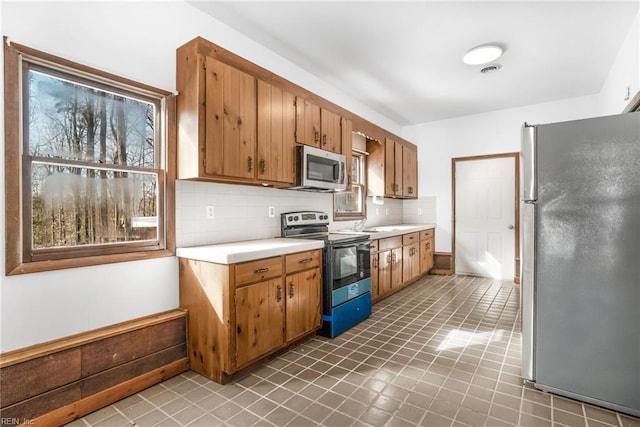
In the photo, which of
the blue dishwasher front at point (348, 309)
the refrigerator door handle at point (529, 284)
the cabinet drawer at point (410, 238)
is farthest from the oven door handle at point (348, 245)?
the refrigerator door handle at point (529, 284)

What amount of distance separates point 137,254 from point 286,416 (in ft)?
4.62

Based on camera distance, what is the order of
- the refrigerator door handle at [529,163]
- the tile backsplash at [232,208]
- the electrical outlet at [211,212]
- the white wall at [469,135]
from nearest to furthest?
the refrigerator door handle at [529,163] → the tile backsplash at [232,208] → the electrical outlet at [211,212] → the white wall at [469,135]

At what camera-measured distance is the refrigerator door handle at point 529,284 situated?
2.10m

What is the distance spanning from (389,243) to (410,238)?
77 centimetres

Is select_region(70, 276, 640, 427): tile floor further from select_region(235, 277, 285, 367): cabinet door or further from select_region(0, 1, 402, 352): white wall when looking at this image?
select_region(0, 1, 402, 352): white wall

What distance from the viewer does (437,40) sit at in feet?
10.0

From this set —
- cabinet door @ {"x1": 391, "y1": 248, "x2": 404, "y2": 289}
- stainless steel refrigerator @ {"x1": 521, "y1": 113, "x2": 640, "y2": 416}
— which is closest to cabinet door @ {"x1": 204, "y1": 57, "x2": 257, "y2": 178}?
stainless steel refrigerator @ {"x1": 521, "y1": 113, "x2": 640, "y2": 416}

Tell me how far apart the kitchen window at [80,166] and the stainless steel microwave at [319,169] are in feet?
3.85

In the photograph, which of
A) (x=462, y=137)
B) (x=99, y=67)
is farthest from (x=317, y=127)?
(x=462, y=137)

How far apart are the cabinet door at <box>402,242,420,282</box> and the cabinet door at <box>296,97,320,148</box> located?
2.17m

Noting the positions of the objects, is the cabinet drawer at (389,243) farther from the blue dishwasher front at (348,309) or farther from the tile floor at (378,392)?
the tile floor at (378,392)

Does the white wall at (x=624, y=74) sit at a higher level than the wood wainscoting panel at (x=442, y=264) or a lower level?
higher

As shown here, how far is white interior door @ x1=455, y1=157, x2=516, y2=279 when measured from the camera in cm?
521

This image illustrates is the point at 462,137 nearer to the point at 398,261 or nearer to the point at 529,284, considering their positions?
the point at 398,261
